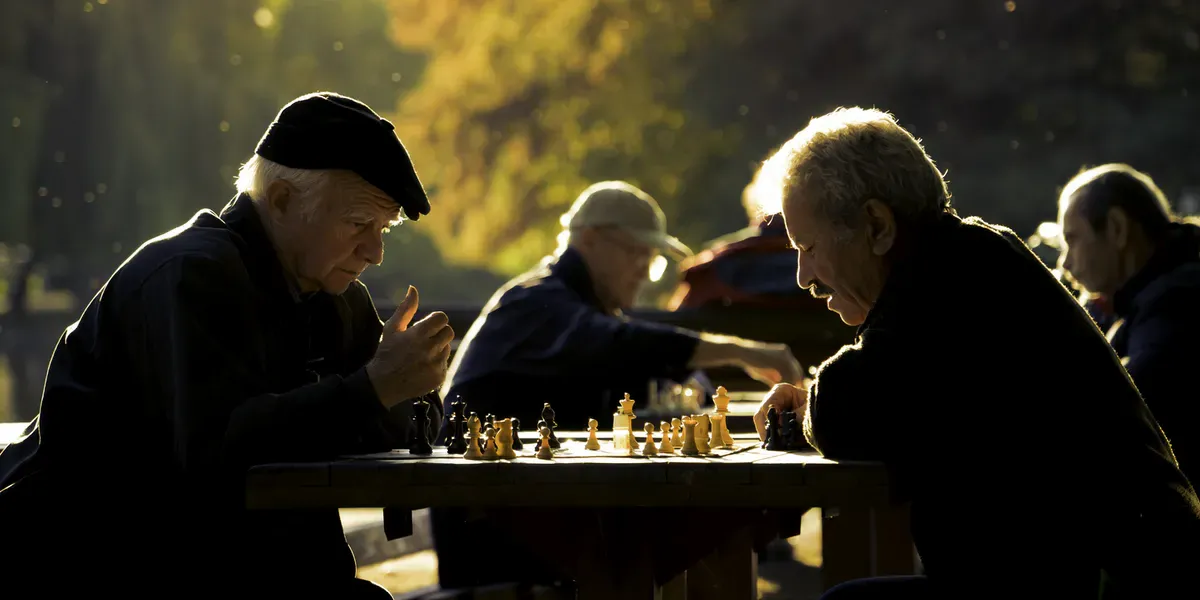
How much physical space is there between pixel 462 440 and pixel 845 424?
833mm

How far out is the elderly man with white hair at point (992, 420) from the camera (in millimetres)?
2539

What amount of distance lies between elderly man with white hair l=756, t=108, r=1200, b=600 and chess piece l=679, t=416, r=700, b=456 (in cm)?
27

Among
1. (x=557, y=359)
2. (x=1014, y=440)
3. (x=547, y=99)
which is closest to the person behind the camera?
(x=1014, y=440)

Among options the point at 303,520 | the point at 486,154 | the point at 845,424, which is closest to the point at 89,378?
the point at 303,520

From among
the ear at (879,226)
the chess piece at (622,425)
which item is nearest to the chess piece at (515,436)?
the chess piece at (622,425)

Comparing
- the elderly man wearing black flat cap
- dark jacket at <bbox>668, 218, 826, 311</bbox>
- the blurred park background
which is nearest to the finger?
the elderly man wearing black flat cap

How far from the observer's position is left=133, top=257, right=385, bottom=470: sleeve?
→ 272 centimetres

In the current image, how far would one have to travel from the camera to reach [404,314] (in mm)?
3072

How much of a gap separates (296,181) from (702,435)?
999mm

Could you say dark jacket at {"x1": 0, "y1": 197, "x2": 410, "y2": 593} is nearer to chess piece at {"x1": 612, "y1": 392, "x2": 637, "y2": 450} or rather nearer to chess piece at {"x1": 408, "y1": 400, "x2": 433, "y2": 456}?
chess piece at {"x1": 408, "y1": 400, "x2": 433, "y2": 456}

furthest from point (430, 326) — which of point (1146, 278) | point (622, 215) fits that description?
point (622, 215)

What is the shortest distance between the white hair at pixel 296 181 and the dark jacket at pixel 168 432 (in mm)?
251

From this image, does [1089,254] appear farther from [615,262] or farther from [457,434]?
[457,434]

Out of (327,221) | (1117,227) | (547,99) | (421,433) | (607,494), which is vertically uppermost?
(547,99)
